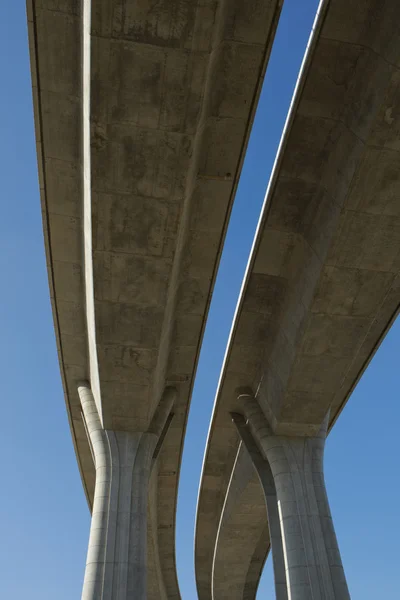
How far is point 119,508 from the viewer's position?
1443cm

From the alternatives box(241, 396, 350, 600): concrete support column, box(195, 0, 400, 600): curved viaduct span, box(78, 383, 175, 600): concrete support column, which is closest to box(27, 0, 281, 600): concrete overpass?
box(78, 383, 175, 600): concrete support column

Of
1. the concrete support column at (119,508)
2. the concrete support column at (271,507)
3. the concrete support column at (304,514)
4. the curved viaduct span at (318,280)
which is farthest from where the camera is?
the concrete support column at (271,507)

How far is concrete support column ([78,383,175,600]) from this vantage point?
43.8ft

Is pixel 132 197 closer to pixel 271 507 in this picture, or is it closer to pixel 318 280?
pixel 318 280

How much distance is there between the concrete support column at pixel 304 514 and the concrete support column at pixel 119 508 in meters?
3.55

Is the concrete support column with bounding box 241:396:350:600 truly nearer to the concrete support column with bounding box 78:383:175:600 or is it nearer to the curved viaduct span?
the curved viaduct span

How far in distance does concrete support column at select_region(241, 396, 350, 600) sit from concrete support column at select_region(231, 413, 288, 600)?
0.40 metres

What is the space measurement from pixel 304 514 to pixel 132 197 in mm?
9649

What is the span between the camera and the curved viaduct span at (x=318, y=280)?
10.5 meters

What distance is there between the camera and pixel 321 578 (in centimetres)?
1382

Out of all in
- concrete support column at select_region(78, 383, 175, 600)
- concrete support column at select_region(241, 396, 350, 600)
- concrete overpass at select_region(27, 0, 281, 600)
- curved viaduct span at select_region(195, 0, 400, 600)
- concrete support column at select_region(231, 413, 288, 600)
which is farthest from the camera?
concrete support column at select_region(231, 413, 288, 600)

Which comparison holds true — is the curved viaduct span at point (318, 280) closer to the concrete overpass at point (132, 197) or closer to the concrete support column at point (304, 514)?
the concrete support column at point (304, 514)

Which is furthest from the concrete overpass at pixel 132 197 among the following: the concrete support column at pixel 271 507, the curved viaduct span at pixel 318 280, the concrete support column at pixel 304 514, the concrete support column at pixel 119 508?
the concrete support column at pixel 304 514

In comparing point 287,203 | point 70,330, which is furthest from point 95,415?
point 287,203
